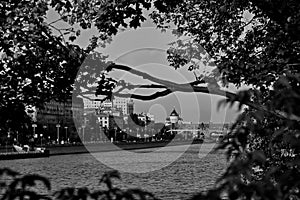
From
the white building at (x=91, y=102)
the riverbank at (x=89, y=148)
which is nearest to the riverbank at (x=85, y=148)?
the riverbank at (x=89, y=148)

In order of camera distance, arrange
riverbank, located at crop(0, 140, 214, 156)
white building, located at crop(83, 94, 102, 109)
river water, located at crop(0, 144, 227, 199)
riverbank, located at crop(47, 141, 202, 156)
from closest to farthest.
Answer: white building, located at crop(83, 94, 102, 109) < river water, located at crop(0, 144, 227, 199) < riverbank, located at crop(0, 140, 214, 156) < riverbank, located at crop(47, 141, 202, 156)

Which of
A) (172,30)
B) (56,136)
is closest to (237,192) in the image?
(172,30)

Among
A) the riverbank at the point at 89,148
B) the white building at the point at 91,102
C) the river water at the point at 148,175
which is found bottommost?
the river water at the point at 148,175

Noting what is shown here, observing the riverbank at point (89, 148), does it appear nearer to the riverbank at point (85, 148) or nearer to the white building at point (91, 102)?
the riverbank at point (85, 148)

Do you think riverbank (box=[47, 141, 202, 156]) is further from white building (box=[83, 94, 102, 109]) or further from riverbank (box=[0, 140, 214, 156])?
white building (box=[83, 94, 102, 109])

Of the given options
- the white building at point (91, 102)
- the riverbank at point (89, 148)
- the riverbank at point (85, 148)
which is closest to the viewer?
the white building at point (91, 102)

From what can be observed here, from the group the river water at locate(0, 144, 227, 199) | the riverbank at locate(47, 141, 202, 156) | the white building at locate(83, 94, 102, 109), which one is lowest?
the river water at locate(0, 144, 227, 199)

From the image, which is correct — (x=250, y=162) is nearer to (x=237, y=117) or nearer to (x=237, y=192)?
(x=237, y=192)

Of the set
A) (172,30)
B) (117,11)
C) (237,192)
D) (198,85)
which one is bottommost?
(237,192)

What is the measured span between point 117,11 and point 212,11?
175 inches

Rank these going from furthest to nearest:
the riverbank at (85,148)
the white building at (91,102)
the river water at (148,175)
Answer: the riverbank at (85,148), the river water at (148,175), the white building at (91,102)

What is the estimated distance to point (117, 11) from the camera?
6.90 m

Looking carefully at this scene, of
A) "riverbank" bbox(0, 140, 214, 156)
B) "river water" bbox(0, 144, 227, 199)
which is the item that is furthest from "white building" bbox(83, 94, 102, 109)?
"riverbank" bbox(0, 140, 214, 156)

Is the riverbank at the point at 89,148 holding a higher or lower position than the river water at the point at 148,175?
higher
